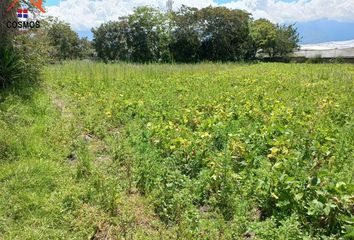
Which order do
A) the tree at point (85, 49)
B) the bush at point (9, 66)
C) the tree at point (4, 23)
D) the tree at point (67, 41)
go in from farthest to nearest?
the tree at point (85, 49) → the tree at point (67, 41) → the tree at point (4, 23) → the bush at point (9, 66)

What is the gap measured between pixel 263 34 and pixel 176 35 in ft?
26.4

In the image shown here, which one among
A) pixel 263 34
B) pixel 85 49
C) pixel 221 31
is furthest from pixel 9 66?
pixel 263 34

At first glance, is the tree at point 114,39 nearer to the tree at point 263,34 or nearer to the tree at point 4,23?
the tree at point 263,34

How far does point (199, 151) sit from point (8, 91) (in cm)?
488

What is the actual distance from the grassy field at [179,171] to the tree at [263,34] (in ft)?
76.0

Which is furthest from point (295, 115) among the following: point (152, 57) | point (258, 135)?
point (152, 57)

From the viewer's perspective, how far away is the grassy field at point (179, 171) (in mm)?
2443

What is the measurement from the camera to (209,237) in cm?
237

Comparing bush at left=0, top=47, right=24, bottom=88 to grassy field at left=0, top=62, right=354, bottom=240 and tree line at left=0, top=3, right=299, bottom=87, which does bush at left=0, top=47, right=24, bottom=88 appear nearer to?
grassy field at left=0, top=62, right=354, bottom=240

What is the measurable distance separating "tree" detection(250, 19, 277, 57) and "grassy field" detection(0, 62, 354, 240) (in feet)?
76.0

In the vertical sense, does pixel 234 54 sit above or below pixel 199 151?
above

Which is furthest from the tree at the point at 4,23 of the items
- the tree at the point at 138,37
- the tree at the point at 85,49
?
the tree at the point at 85,49

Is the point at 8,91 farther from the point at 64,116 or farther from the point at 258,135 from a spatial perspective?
the point at 258,135

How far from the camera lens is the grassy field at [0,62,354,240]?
244 centimetres
